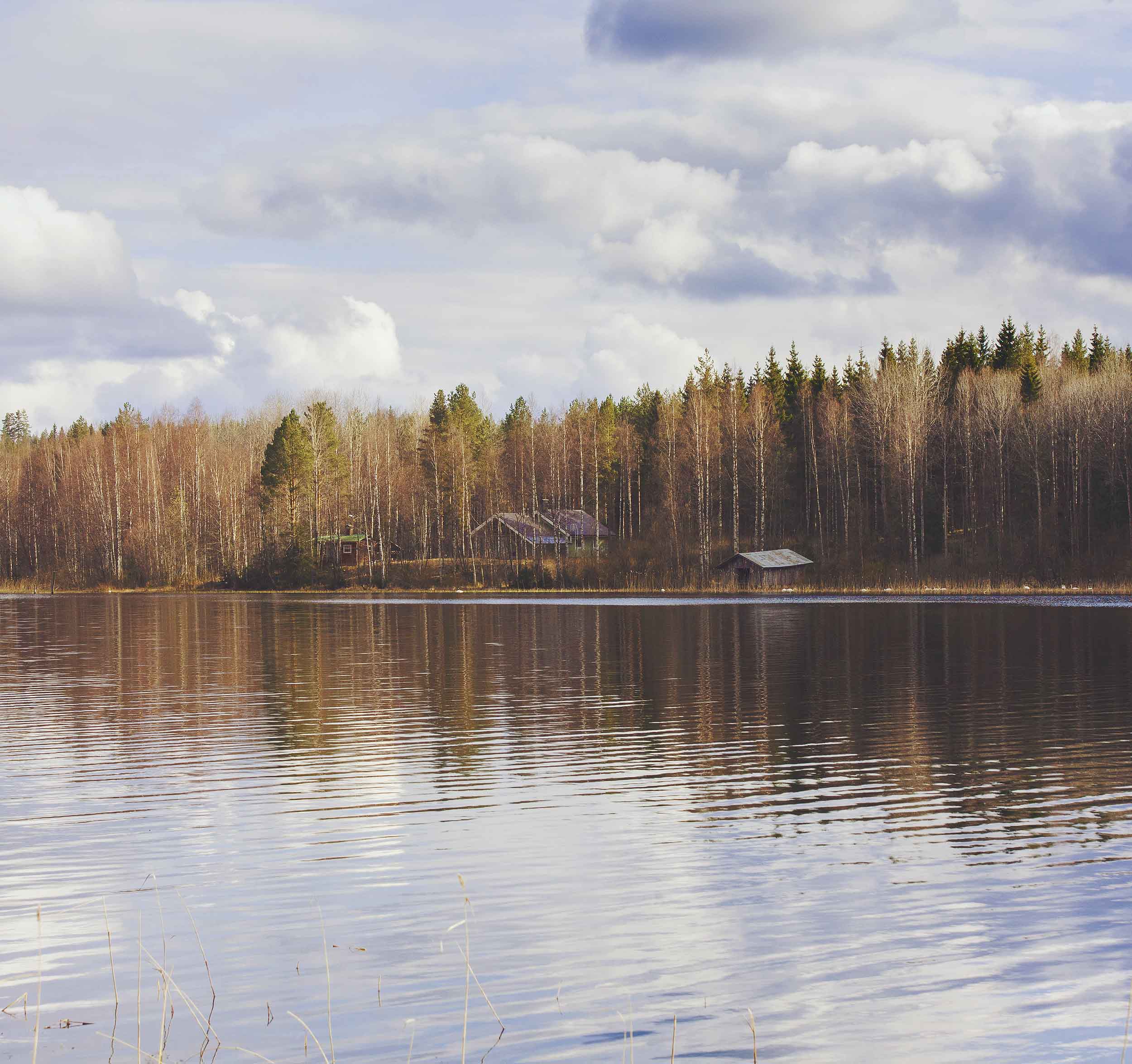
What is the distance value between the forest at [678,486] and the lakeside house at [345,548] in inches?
51.2

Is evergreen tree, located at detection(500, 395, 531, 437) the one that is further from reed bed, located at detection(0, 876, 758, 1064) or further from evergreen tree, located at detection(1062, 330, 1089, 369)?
reed bed, located at detection(0, 876, 758, 1064)

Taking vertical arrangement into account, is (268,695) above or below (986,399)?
below

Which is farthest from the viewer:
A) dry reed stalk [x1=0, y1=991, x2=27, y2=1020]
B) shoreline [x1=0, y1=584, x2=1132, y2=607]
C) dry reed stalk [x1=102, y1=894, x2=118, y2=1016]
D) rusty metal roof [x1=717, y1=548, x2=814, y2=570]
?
rusty metal roof [x1=717, y1=548, x2=814, y2=570]

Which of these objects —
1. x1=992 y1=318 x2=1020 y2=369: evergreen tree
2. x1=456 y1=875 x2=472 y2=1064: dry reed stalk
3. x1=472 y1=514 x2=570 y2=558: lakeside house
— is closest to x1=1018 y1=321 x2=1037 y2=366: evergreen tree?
x1=992 y1=318 x2=1020 y2=369: evergreen tree

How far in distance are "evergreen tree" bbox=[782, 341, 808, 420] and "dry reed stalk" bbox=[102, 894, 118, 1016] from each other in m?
111

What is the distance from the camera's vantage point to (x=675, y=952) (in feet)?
34.1

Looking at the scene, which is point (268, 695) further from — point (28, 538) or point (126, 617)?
point (28, 538)

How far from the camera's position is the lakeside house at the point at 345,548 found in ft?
382

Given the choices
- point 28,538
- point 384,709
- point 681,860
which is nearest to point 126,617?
point 384,709

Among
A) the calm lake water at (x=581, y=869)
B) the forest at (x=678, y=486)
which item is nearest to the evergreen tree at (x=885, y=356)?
the forest at (x=678, y=486)

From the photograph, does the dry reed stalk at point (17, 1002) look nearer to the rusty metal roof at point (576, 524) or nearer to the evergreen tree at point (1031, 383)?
the evergreen tree at point (1031, 383)

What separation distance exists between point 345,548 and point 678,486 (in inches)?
1571

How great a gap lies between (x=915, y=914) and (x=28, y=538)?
481ft

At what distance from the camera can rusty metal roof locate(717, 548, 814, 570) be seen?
303ft
